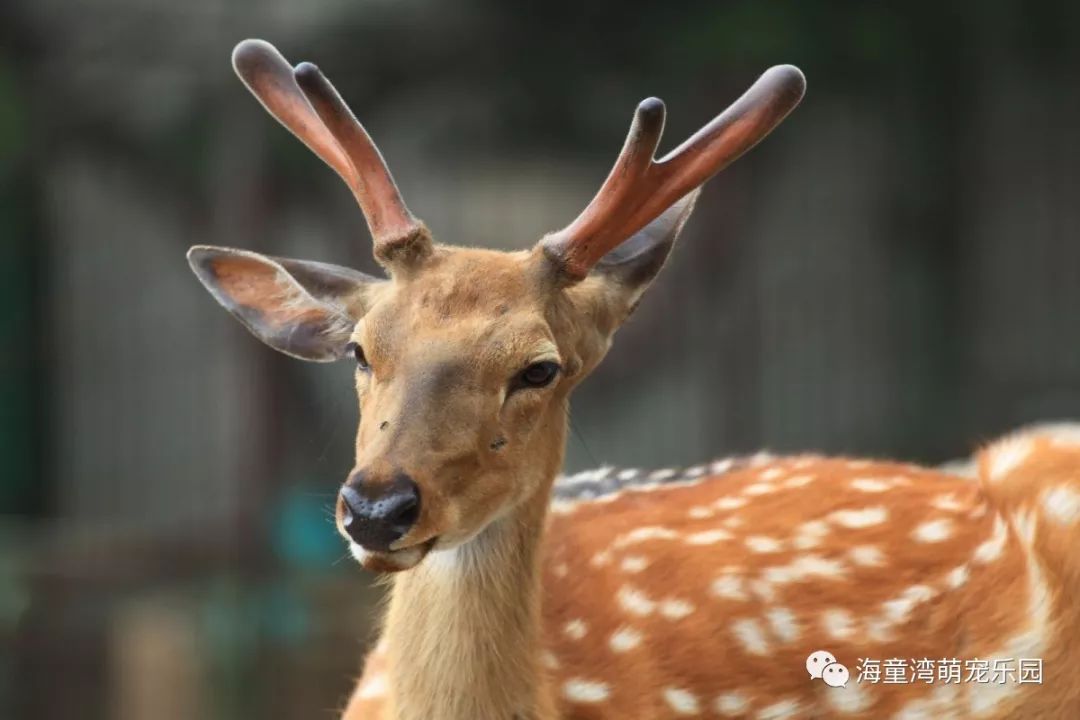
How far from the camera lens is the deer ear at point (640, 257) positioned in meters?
Answer: 3.03

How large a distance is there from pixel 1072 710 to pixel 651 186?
1.36 m

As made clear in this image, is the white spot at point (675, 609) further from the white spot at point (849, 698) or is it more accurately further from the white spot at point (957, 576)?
the white spot at point (957, 576)

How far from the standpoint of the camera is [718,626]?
3291mm

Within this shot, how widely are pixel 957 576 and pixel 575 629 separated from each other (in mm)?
802

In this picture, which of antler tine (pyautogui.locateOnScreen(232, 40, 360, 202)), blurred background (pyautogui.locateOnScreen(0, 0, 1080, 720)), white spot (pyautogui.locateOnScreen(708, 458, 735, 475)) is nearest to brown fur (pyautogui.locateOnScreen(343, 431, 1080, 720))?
white spot (pyautogui.locateOnScreen(708, 458, 735, 475))

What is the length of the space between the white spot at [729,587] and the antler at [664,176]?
806mm

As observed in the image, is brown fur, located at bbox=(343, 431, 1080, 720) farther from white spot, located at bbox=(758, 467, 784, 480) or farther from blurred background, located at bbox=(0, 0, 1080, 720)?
blurred background, located at bbox=(0, 0, 1080, 720)

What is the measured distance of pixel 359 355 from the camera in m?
2.81

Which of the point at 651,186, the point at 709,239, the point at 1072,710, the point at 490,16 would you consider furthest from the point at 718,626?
the point at 490,16

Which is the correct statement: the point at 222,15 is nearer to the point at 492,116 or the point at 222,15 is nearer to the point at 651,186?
the point at 492,116

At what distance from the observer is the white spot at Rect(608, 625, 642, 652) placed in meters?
3.20

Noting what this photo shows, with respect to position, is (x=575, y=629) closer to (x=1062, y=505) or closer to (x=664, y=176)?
(x=664, y=176)

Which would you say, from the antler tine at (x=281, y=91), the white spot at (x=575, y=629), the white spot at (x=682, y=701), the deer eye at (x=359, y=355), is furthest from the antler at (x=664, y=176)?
the white spot at (x=682, y=701)

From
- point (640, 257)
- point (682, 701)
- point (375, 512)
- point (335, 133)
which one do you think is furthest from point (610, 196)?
point (682, 701)
